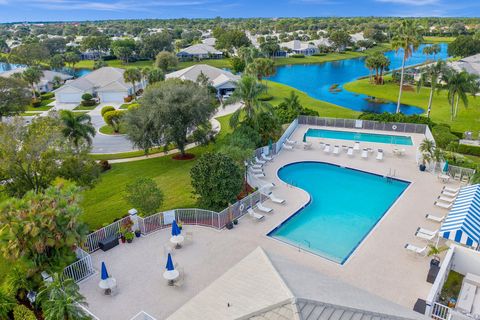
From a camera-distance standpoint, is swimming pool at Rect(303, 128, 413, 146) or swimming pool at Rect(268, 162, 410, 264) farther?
swimming pool at Rect(303, 128, 413, 146)

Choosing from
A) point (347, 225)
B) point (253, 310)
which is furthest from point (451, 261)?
point (253, 310)

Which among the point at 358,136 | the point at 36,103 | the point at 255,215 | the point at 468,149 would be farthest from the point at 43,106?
the point at 468,149

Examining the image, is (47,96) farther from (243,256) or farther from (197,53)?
(243,256)

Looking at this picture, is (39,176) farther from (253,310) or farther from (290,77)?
(290,77)

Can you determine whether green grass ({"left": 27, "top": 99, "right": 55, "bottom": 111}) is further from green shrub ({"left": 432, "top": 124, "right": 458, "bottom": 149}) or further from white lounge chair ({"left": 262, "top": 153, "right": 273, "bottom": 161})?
green shrub ({"left": 432, "top": 124, "right": 458, "bottom": 149})

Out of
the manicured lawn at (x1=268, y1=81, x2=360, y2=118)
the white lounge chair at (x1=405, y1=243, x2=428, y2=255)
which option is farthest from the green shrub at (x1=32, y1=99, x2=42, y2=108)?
the white lounge chair at (x1=405, y1=243, x2=428, y2=255)

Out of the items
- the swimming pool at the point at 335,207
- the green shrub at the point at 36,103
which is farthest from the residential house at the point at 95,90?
the swimming pool at the point at 335,207

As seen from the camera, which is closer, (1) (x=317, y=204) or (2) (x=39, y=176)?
(2) (x=39, y=176)
